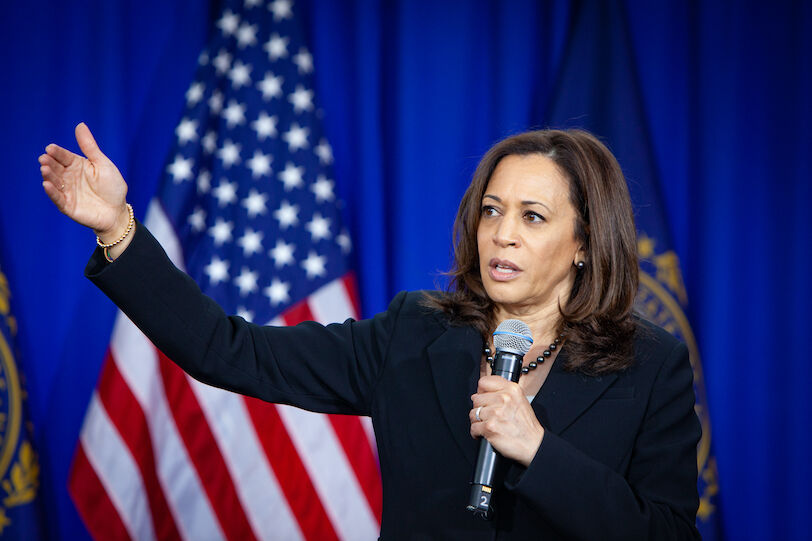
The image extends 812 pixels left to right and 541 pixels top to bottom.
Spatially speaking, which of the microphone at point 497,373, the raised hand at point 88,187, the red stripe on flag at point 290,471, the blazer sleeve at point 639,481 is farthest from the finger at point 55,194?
the red stripe on flag at point 290,471

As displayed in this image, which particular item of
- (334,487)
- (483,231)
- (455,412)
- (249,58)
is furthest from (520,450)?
(249,58)

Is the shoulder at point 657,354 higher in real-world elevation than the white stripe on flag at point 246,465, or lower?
higher

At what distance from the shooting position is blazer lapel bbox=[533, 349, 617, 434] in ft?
4.65

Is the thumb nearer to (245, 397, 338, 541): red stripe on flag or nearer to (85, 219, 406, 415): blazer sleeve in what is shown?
(85, 219, 406, 415): blazer sleeve

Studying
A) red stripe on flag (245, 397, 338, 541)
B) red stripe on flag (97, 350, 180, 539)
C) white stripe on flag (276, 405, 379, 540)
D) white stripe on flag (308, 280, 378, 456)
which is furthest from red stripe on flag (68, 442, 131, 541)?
white stripe on flag (308, 280, 378, 456)

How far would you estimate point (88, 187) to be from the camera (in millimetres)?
1326

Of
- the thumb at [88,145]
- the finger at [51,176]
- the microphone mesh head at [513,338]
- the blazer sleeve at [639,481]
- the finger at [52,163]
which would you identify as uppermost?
the thumb at [88,145]

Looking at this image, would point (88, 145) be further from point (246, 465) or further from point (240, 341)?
point (246, 465)

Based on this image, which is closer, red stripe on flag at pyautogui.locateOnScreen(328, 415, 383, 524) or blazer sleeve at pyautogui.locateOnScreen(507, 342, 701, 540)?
blazer sleeve at pyautogui.locateOnScreen(507, 342, 701, 540)

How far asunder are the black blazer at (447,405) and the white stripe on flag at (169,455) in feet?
4.21

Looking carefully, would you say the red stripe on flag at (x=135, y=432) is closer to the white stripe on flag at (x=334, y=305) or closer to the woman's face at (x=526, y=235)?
the white stripe on flag at (x=334, y=305)

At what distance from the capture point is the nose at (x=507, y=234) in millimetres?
1520

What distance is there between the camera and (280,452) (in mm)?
2715

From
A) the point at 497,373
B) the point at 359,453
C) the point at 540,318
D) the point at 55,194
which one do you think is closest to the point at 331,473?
the point at 359,453
